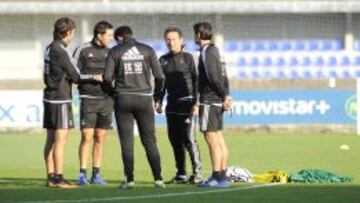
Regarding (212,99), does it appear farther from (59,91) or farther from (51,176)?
(51,176)

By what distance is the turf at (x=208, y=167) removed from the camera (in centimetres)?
1205

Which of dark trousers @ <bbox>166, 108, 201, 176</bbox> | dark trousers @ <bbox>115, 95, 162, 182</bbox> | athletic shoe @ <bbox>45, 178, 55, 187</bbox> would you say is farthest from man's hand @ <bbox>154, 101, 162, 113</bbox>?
athletic shoe @ <bbox>45, 178, 55, 187</bbox>

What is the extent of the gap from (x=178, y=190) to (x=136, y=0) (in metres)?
21.5

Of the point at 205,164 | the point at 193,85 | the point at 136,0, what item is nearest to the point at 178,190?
the point at 193,85

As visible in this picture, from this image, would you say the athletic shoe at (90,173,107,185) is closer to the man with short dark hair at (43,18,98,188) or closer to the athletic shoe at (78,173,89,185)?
the athletic shoe at (78,173,89,185)

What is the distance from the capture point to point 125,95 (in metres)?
13.0

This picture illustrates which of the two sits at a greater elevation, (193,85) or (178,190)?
(193,85)

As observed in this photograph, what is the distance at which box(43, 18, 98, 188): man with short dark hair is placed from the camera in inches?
518

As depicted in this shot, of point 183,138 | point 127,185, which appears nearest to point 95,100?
point 183,138

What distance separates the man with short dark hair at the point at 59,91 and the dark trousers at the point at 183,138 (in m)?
1.53

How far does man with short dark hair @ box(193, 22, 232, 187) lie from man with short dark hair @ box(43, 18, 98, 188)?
4.85ft

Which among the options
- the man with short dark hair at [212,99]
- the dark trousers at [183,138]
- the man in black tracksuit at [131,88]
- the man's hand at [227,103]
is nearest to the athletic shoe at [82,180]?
the man in black tracksuit at [131,88]

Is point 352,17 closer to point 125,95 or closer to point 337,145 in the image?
point 337,145

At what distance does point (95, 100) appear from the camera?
1396 cm
